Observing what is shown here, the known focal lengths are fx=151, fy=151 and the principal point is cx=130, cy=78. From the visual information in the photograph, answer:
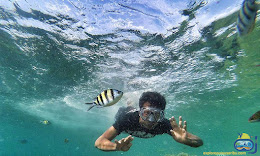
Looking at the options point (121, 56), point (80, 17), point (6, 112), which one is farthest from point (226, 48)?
point (6, 112)

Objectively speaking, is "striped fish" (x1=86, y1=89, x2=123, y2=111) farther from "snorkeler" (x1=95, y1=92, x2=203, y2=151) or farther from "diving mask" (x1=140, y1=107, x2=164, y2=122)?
"diving mask" (x1=140, y1=107, x2=164, y2=122)

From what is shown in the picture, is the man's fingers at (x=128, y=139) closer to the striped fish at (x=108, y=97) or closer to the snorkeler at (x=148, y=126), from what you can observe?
the snorkeler at (x=148, y=126)

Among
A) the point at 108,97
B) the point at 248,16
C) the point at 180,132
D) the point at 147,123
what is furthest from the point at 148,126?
the point at 248,16

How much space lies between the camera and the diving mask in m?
4.82

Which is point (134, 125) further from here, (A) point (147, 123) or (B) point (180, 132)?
(B) point (180, 132)

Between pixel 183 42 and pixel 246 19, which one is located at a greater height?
pixel 183 42

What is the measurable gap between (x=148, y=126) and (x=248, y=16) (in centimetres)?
404

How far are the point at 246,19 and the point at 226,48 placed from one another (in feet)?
33.3

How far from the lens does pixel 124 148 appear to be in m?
4.29

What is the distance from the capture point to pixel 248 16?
2.21 meters

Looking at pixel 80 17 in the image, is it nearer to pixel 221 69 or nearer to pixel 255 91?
pixel 221 69

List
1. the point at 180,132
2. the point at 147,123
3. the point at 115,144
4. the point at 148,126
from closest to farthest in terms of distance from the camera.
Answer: the point at 115,144 → the point at 180,132 → the point at 147,123 → the point at 148,126

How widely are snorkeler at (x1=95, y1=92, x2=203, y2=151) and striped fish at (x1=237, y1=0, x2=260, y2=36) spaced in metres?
2.94

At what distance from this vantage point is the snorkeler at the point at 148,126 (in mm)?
4520
